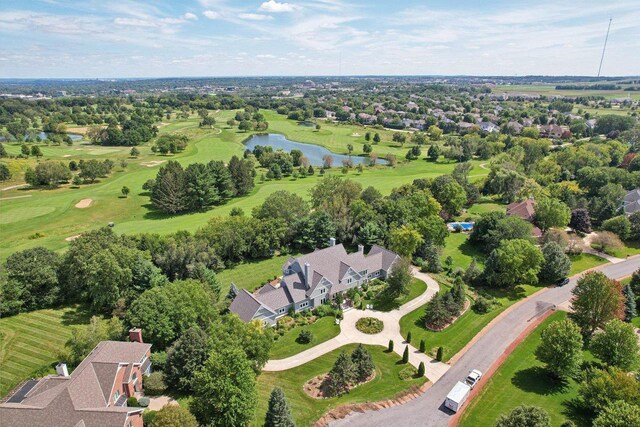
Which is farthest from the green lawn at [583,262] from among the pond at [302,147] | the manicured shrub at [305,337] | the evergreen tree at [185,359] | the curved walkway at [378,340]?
the pond at [302,147]

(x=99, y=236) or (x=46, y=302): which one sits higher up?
(x=99, y=236)

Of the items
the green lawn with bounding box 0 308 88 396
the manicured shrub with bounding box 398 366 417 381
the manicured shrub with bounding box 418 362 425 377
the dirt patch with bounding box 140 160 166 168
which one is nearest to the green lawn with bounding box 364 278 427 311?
the manicured shrub with bounding box 398 366 417 381

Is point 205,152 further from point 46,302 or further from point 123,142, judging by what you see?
point 46,302

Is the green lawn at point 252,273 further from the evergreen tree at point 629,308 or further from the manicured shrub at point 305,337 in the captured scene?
the evergreen tree at point 629,308

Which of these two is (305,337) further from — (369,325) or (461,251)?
(461,251)

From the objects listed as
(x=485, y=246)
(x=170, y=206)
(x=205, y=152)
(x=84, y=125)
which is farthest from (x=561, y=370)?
(x=84, y=125)

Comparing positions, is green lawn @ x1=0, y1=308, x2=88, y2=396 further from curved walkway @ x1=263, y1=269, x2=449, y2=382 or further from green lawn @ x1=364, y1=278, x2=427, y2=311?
green lawn @ x1=364, y1=278, x2=427, y2=311
